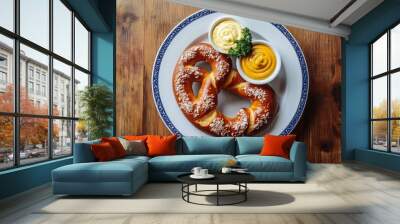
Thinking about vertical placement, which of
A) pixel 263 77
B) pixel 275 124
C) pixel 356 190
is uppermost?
pixel 263 77

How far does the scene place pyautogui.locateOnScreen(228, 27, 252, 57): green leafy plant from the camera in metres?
6.50

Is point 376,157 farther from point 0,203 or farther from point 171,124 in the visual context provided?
point 0,203

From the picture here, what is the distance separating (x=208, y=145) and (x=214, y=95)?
0.92 meters

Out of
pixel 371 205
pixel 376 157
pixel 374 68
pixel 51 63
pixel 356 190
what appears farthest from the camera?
pixel 374 68

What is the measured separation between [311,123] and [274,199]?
124 inches

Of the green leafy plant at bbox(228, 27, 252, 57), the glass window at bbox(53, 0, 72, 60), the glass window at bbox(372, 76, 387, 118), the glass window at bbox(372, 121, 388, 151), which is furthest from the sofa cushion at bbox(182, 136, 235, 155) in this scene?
the glass window at bbox(372, 76, 387, 118)

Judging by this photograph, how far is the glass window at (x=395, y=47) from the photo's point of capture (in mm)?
7039

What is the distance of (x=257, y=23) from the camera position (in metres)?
Result: 6.77

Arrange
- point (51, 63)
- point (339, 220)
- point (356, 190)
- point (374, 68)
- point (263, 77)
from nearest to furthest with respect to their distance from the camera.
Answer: point (339, 220), point (356, 190), point (51, 63), point (263, 77), point (374, 68)

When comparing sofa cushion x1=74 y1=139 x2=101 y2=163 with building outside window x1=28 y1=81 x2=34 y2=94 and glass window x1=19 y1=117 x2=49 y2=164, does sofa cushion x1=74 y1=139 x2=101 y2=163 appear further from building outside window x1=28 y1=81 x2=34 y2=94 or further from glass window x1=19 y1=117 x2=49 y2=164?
building outside window x1=28 y1=81 x2=34 y2=94

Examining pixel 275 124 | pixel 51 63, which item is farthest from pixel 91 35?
pixel 275 124

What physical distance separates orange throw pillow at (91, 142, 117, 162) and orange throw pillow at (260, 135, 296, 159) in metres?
2.20

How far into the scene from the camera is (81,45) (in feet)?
22.7

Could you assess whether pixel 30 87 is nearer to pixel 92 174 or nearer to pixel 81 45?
pixel 92 174
